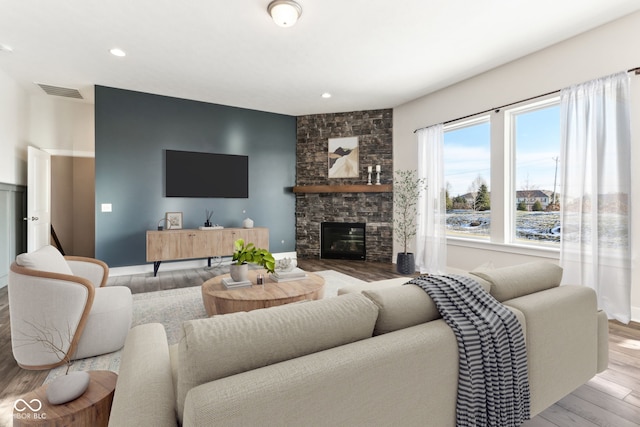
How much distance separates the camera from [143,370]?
0.97 metres

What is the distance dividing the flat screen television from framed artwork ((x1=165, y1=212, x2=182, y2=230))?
312 mm

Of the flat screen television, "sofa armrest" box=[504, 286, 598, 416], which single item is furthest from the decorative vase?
the flat screen television

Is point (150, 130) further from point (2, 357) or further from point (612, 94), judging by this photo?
point (612, 94)

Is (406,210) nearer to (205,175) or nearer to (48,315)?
(205,175)

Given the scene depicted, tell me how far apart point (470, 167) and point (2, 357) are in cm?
534

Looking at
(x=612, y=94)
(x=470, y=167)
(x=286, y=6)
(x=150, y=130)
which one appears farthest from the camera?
(x=150, y=130)

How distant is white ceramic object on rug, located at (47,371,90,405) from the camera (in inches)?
41.1

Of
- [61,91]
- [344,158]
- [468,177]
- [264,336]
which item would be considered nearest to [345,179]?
[344,158]

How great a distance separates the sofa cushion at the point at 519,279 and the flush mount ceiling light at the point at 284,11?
8.31 ft

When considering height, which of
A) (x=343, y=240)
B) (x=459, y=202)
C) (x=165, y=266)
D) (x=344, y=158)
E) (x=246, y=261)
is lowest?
(x=165, y=266)

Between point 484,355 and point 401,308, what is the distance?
35cm

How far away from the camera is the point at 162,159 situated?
5059mm

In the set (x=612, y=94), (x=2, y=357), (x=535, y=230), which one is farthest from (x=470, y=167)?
(x=2, y=357)

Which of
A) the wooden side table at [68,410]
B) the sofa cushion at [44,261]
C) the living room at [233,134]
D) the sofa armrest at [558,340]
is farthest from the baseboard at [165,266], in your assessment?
the sofa armrest at [558,340]
